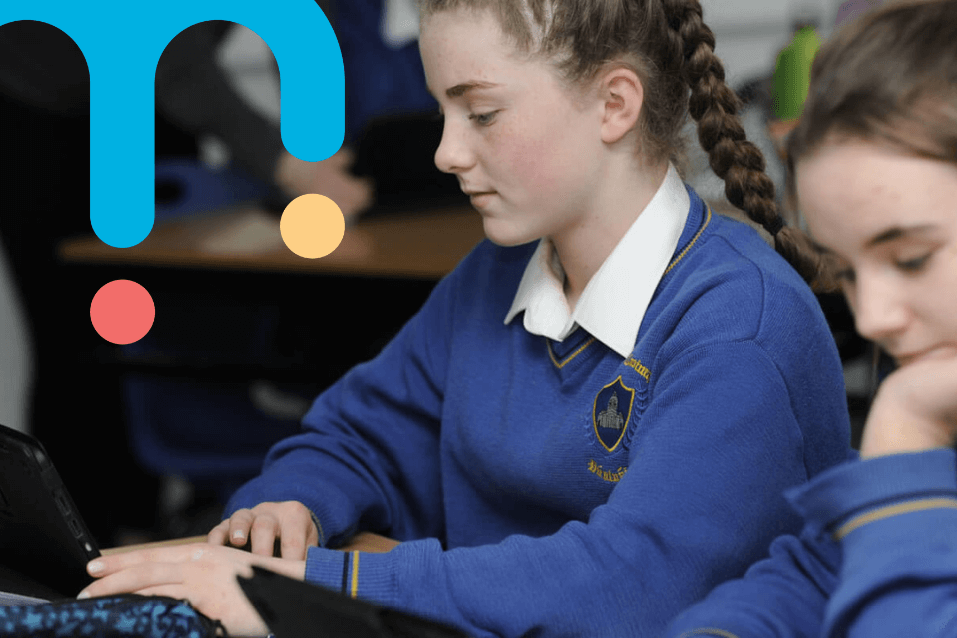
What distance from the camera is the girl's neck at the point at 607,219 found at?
1027mm

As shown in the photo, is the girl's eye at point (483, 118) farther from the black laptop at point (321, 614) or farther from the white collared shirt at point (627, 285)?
the black laptop at point (321, 614)

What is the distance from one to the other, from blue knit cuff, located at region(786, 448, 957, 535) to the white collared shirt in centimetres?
35

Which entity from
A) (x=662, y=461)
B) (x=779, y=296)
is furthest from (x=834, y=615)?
(x=779, y=296)

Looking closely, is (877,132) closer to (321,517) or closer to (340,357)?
(321,517)

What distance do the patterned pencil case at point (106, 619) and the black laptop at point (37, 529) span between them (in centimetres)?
11

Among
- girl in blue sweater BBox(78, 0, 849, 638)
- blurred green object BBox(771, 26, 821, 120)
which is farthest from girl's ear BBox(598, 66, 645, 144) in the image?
blurred green object BBox(771, 26, 821, 120)

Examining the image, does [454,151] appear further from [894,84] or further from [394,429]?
[894,84]

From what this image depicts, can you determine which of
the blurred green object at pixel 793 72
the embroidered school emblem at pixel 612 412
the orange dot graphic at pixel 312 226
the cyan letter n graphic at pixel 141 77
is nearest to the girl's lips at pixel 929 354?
the embroidered school emblem at pixel 612 412

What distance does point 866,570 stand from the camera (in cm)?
58

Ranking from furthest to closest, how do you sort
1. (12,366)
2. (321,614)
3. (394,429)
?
(12,366) < (394,429) < (321,614)

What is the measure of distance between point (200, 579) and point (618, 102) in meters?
0.57

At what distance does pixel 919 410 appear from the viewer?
2.09ft

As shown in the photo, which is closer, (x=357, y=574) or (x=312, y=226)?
(x=357, y=574)

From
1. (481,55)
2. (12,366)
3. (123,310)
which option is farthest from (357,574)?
(12,366)
